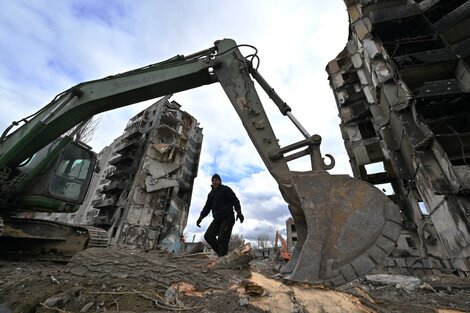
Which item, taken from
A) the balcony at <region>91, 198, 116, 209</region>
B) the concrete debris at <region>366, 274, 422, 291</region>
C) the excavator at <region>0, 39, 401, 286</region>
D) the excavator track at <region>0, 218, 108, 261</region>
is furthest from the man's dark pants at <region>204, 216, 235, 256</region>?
the balcony at <region>91, 198, 116, 209</region>

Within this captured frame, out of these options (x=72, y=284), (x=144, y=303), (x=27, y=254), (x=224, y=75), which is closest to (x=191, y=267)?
(x=144, y=303)

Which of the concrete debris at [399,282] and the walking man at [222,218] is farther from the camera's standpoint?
the walking man at [222,218]

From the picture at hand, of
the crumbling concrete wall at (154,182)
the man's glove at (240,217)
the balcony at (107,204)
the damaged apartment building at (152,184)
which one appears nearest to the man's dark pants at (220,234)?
the man's glove at (240,217)

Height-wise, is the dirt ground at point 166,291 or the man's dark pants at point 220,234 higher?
the man's dark pants at point 220,234

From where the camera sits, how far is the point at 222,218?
5.77 m

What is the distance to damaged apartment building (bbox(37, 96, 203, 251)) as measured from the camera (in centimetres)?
2042

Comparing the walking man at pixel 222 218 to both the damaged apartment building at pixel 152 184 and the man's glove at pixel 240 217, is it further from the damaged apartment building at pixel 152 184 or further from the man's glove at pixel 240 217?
the damaged apartment building at pixel 152 184

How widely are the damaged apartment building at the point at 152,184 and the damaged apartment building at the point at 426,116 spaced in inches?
666

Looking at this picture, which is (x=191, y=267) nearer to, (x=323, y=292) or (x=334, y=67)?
(x=323, y=292)

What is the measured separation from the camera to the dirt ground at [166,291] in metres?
2.43

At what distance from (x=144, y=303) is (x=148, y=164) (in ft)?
69.6

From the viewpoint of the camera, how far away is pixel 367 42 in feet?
49.1

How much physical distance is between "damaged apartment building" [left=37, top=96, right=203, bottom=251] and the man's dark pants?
49.4 ft

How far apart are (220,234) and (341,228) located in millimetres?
3316
